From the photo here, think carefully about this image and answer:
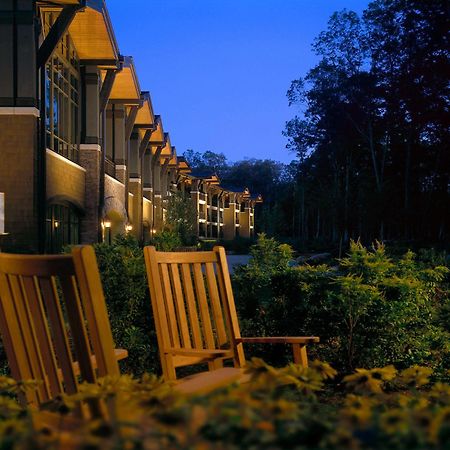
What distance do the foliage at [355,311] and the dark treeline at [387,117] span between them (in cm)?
2624

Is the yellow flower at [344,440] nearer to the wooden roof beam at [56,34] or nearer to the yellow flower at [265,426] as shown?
the yellow flower at [265,426]

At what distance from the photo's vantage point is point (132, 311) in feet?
20.6

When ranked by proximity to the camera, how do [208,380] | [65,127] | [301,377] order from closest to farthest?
[301,377] → [208,380] → [65,127]

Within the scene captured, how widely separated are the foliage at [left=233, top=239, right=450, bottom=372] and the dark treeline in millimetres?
26243

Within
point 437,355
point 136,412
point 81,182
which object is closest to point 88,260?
point 136,412

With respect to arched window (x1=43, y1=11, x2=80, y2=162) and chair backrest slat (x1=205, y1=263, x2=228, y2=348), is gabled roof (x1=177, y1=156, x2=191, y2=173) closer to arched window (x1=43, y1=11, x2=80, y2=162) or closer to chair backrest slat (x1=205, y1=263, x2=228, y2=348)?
arched window (x1=43, y1=11, x2=80, y2=162)

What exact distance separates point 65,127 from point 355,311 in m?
15.3

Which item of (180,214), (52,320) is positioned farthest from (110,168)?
(52,320)

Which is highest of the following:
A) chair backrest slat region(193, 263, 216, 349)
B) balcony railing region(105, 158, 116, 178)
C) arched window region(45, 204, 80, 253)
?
balcony railing region(105, 158, 116, 178)

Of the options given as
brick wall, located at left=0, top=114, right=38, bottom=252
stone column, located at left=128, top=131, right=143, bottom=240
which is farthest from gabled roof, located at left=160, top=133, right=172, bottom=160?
brick wall, located at left=0, top=114, right=38, bottom=252

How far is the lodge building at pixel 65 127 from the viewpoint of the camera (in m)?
15.3

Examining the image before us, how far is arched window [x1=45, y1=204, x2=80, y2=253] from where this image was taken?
1728 cm

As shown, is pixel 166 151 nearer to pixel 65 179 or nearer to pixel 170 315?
pixel 65 179

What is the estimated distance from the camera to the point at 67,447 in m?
1.32
